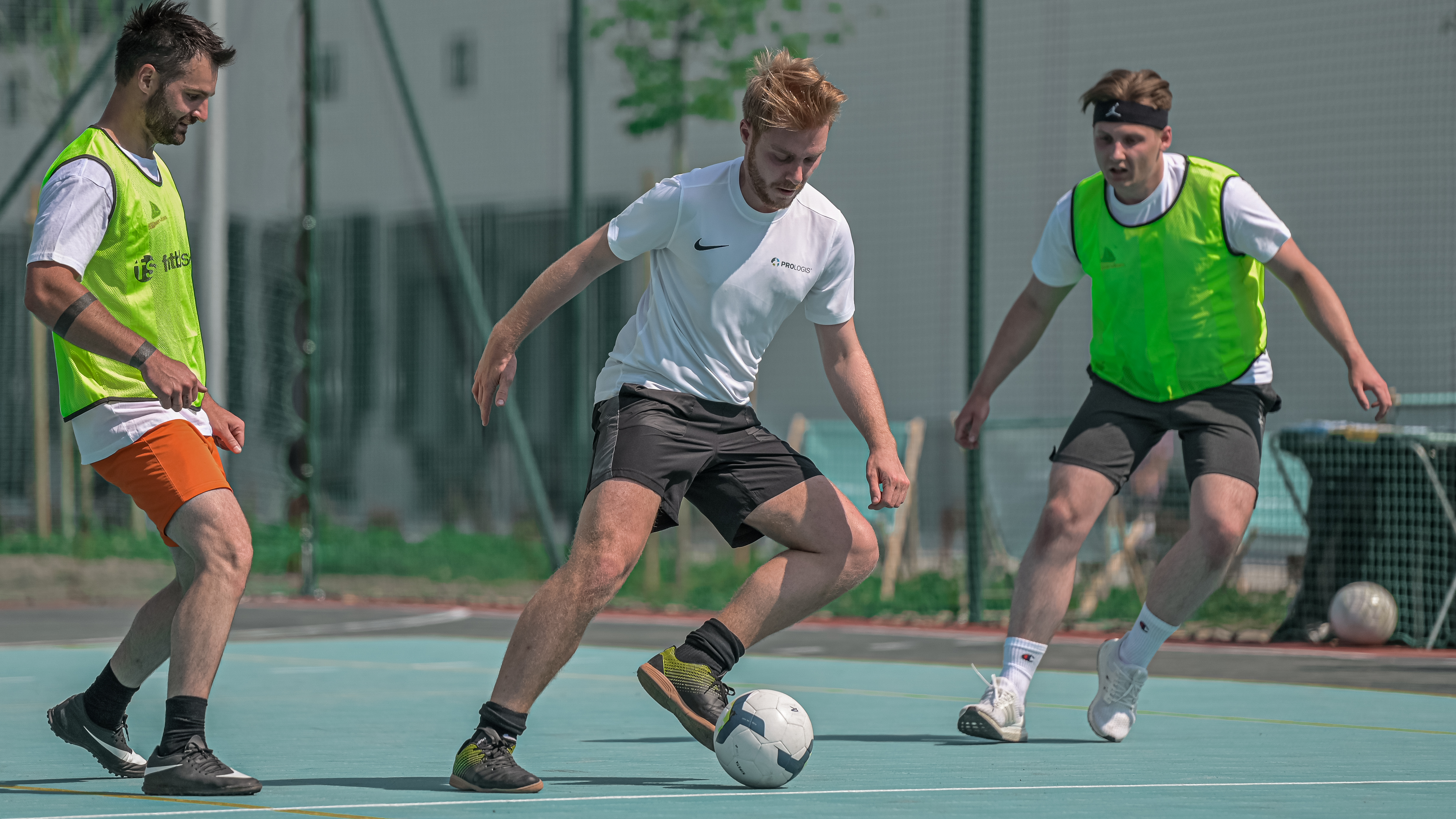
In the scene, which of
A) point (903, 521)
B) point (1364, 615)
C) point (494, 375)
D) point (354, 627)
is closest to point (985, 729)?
point (494, 375)

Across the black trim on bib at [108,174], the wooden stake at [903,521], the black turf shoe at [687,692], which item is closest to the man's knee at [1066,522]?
the black turf shoe at [687,692]

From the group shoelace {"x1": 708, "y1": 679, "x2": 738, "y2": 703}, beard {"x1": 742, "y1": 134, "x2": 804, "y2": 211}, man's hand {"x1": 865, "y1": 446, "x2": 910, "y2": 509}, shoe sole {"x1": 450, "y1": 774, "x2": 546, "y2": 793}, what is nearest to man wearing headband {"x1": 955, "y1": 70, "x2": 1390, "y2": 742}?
man's hand {"x1": 865, "y1": 446, "x2": 910, "y2": 509}

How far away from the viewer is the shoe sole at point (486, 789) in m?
4.77

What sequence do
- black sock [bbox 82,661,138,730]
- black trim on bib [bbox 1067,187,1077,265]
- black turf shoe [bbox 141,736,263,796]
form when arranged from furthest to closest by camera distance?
black trim on bib [bbox 1067,187,1077,265] → black sock [bbox 82,661,138,730] → black turf shoe [bbox 141,736,263,796]

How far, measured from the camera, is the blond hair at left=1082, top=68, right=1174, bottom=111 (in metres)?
6.25

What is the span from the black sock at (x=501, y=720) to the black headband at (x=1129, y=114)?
278cm

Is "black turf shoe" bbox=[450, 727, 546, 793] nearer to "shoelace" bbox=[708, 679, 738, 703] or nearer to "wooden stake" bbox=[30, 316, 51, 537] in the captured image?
"shoelace" bbox=[708, 679, 738, 703]

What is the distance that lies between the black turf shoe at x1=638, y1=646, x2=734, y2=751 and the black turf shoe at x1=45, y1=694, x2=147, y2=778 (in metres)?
1.40

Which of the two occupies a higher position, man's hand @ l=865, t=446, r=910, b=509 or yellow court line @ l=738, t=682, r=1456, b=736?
man's hand @ l=865, t=446, r=910, b=509

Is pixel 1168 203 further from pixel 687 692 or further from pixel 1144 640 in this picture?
pixel 687 692

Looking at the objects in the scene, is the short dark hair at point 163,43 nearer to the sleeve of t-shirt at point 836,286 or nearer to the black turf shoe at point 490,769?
the sleeve of t-shirt at point 836,286

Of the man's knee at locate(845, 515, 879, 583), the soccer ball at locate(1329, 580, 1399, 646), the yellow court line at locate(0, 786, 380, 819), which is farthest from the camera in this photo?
the soccer ball at locate(1329, 580, 1399, 646)

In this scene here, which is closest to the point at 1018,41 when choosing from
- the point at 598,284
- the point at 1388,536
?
the point at 598,284

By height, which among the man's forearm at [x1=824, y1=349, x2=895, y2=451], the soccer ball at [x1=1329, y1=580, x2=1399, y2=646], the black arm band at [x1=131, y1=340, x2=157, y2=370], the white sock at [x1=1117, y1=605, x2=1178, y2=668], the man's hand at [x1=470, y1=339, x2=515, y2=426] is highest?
the black arm band at [x1=131, y1=340, x2=157, y2=370]
